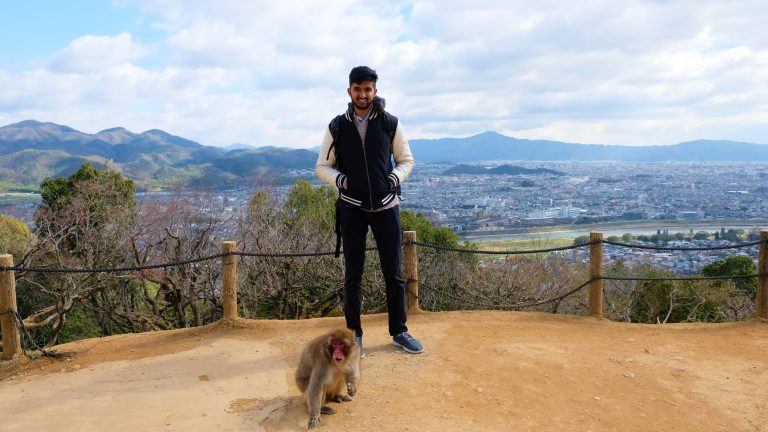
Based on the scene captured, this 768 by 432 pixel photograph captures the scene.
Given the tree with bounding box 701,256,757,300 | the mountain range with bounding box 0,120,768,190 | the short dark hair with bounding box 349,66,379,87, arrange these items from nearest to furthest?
the short dark hair with bounding box 349,66,379,87, the tree with bounding box 701,256,757,300, the mountain range with bounding box 0,120,768,190

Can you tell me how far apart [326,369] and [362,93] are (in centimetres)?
197

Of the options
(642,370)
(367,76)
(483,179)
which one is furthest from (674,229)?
(367,76)

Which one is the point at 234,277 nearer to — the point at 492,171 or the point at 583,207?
the point at 583,207

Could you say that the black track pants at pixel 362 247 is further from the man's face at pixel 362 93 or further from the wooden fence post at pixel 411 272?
the wooden fence post at pixel 411 272

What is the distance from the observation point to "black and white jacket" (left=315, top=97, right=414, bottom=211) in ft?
13.2

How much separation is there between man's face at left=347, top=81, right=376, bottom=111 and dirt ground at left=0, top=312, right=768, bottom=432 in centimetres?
201

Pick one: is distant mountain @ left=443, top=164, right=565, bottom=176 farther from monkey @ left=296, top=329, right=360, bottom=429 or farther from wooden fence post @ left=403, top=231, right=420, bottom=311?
monkey @ left=296, top=329, right=360, bottom=429

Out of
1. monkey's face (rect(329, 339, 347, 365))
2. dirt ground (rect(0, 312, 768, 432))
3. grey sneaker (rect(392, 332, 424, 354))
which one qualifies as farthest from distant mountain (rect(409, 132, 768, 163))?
monkey's face (rect(329, 339, 347, 365))

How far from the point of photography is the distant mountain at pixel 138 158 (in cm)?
2366

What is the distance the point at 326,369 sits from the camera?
10.8ft

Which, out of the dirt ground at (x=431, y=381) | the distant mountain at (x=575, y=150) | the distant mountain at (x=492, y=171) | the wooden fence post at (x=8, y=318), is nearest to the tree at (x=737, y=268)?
the dirt ground at (x=431, y=381)

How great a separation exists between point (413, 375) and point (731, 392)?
230cm

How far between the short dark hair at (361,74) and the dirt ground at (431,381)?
2184 millimetres

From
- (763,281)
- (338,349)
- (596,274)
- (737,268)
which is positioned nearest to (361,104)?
(338,349)
